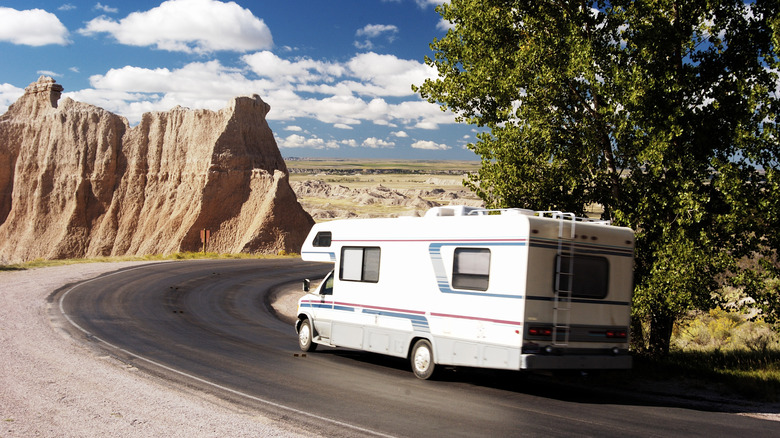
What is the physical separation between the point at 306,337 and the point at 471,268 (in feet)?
17.1

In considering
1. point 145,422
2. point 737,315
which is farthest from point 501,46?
point 737,315

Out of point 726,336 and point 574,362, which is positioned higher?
point 574,362

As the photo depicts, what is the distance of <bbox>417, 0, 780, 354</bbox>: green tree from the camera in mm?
11672

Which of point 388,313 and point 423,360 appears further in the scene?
point 388,313

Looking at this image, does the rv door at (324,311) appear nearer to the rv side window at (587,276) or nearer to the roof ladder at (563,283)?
the roof ladder at (563,283)

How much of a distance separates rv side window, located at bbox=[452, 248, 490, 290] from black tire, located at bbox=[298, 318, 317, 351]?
4584 millimetres

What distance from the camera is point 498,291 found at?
10.2 meters

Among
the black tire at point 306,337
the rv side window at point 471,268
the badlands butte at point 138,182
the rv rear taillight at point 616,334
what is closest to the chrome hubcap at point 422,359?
the rv side window at point 471,268

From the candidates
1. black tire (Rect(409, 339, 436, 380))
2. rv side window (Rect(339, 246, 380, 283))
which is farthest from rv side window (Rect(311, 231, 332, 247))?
black tire (Rect(409, 339, 436, 380))

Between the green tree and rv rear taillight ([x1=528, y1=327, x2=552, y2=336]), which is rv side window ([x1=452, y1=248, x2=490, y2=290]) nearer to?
rv rear taillight ([x1=528, y1=327, x2=552, y2=336])

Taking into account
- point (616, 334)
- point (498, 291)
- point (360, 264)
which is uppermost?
point (360, 264)

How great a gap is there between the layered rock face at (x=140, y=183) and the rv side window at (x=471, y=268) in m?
34.9

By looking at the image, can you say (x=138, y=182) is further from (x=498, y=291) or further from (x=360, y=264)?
(x=498, y=291)

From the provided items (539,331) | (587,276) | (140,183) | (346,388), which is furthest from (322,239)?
(140,183)
